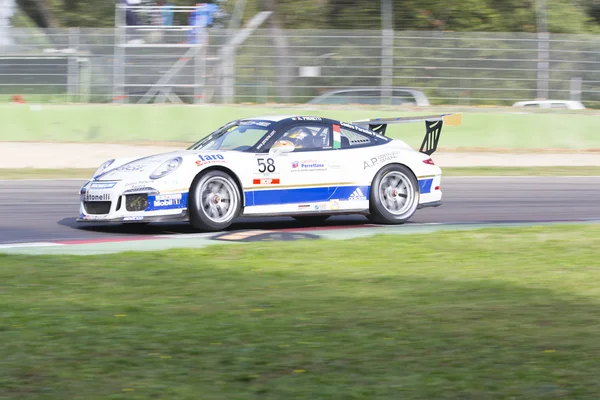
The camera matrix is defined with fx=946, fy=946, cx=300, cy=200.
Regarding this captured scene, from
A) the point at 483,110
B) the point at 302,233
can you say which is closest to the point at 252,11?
the point at 483,110

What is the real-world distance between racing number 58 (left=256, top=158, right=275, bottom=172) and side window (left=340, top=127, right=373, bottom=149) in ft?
3.20

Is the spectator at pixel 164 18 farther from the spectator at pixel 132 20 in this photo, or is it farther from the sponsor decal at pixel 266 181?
the sponsor decal at pixel 266 181

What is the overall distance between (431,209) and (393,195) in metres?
1.82

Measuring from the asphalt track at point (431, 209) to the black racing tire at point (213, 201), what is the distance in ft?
1.63

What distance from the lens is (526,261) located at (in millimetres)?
7762

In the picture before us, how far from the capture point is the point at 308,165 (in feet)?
33.2

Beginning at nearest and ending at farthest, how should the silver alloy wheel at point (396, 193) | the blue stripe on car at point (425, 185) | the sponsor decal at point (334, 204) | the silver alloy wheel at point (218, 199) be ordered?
the silver alloy wheel at point (218, 199), the sponsor decal at point (334, 204), the silver alloy wheel at point (396, 193), the blue stripe on car at point (425, 185)

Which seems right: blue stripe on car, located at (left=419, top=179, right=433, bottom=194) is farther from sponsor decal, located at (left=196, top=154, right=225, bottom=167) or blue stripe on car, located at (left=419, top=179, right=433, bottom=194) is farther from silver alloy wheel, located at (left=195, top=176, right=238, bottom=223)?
sponsor decal, located at (left=196, top=154, right=225, bottom=167)

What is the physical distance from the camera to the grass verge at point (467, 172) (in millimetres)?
16445

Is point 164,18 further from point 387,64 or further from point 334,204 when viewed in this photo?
point 334,204

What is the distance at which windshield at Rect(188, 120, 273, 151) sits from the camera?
10.1m

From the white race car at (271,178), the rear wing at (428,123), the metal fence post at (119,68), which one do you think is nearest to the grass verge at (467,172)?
the metal fence post at (119,68)

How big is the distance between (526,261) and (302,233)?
264 centimetres

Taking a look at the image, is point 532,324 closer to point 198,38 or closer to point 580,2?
point 198,38
